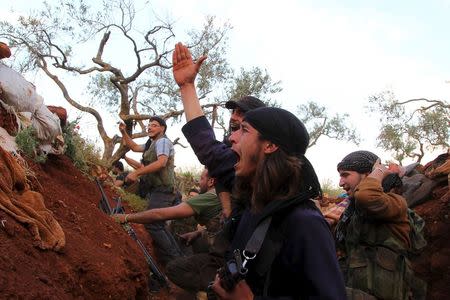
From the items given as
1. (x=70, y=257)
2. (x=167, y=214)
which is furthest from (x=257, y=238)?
(x=167, y=214)

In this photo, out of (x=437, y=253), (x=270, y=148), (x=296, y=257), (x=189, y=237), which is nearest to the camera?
(x=296, y=257)

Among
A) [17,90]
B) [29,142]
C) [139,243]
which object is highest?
[17,90]

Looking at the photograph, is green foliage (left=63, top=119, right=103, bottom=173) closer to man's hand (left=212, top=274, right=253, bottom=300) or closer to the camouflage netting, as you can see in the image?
the camouflage netting

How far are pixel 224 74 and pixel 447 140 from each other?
10.3 m

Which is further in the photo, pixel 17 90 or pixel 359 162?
pixel 17 90

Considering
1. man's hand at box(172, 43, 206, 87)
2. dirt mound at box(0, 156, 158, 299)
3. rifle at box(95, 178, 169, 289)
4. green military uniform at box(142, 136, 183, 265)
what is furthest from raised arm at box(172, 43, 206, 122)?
green military uniform at box(142, 136, 183, 265)

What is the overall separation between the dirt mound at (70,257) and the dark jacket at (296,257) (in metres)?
1.48

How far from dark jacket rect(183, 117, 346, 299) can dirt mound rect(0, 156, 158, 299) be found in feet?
4.87

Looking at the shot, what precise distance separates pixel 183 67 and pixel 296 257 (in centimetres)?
144

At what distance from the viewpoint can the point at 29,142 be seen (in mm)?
4922

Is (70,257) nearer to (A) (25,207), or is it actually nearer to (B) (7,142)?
(A) (25,207)

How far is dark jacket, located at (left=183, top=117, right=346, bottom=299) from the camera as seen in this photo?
1940mm

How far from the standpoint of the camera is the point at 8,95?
4727 mm

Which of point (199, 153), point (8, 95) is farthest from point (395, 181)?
point (8, 95)
